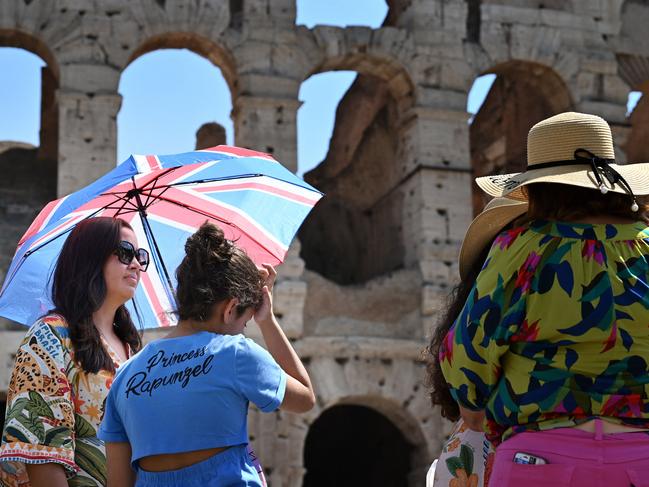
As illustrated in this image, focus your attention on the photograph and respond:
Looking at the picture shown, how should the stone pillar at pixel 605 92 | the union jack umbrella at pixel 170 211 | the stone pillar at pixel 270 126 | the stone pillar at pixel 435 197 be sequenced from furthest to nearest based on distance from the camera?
the stone pillar at pixel 605 92, the stone pillar at pixel 435 197, the stone pillar at pixel 270 126, the union jack umbrella at pixel 170 211

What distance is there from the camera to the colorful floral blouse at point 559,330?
276cm

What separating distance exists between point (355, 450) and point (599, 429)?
485 inches

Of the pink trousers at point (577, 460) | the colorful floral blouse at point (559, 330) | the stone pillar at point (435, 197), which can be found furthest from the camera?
the stone pillar at point (435, 197)

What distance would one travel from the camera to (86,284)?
3.72 metres

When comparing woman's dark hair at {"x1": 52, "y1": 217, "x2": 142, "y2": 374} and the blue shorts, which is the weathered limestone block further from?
the blue shorts

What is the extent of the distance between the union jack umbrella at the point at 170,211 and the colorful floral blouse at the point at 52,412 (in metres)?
0.84

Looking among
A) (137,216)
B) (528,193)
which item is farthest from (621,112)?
(528,193)

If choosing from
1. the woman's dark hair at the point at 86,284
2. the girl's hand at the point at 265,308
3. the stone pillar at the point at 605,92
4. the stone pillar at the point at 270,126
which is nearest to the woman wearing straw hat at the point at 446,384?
the girl's hand at the point at 265,308

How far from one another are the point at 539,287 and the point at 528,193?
352mm

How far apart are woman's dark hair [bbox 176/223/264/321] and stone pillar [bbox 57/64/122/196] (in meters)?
8.53

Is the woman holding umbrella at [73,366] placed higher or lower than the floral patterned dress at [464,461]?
higher

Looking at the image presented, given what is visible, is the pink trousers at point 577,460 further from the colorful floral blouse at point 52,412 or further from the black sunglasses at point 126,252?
the black sunglasses at point 126,252

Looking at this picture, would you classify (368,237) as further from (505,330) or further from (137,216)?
(505,330)

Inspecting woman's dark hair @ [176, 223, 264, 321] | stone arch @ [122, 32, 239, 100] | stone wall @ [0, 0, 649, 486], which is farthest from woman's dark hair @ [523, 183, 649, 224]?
stone arch @ [122, 32, 239, 100]
